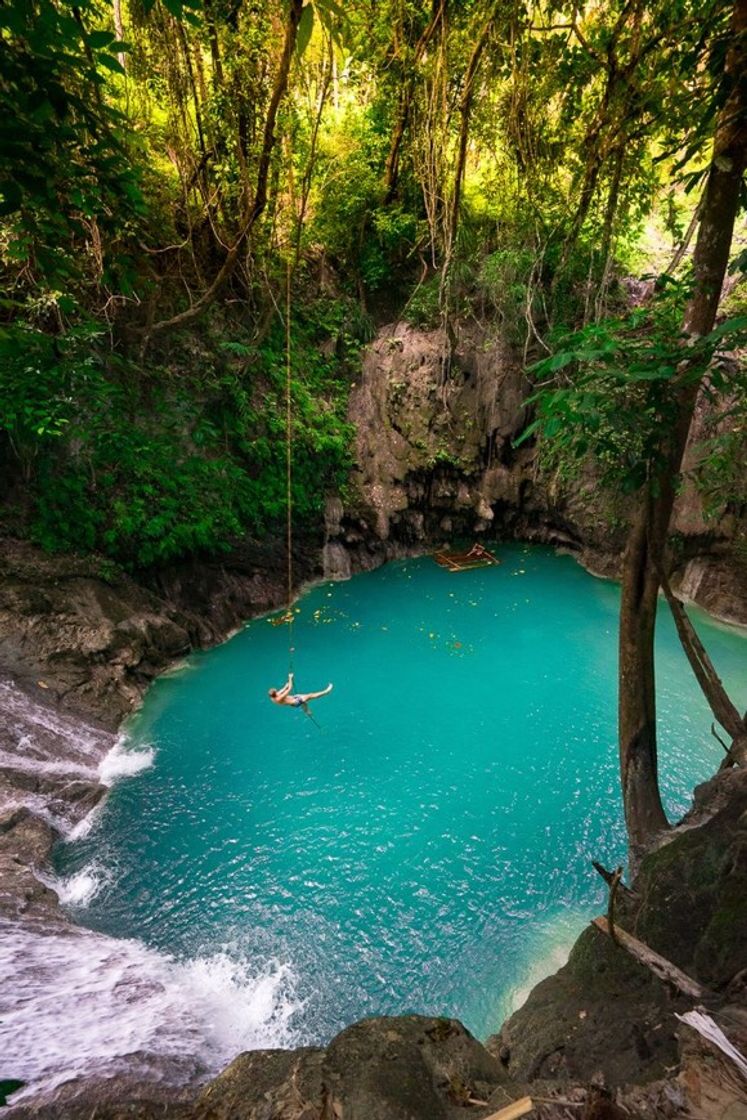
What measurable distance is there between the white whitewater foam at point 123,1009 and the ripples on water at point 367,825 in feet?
0.08

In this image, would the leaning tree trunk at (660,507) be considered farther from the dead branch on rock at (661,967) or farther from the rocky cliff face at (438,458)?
the rocky cliff face at (438,458)

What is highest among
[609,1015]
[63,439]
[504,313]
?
[504,313]

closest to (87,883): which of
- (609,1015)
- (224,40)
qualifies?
(609,1015)

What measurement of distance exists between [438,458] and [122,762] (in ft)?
24.7

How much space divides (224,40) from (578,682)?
840cm

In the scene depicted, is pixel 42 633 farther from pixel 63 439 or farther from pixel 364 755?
pixel 364 755

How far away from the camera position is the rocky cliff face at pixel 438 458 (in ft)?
34.1

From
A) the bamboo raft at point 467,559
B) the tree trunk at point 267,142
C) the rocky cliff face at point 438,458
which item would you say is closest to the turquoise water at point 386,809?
the bamboo raft at point 467,559

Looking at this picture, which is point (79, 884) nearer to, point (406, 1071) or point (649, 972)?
point (406, 1071)

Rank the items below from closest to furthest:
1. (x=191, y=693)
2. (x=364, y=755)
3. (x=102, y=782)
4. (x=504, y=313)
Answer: (x=102, y=782), (x=364, y=755), (x=191, y=693), (x=504, y=313)

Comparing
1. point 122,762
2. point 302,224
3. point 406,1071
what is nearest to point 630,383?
point 406,1071

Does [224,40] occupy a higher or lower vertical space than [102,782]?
higher

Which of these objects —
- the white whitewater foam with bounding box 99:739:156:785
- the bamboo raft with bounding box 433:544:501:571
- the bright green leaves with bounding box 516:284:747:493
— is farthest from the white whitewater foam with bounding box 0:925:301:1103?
the bamboo raft with bounding box 433:544:501:571

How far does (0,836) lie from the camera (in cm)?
447
